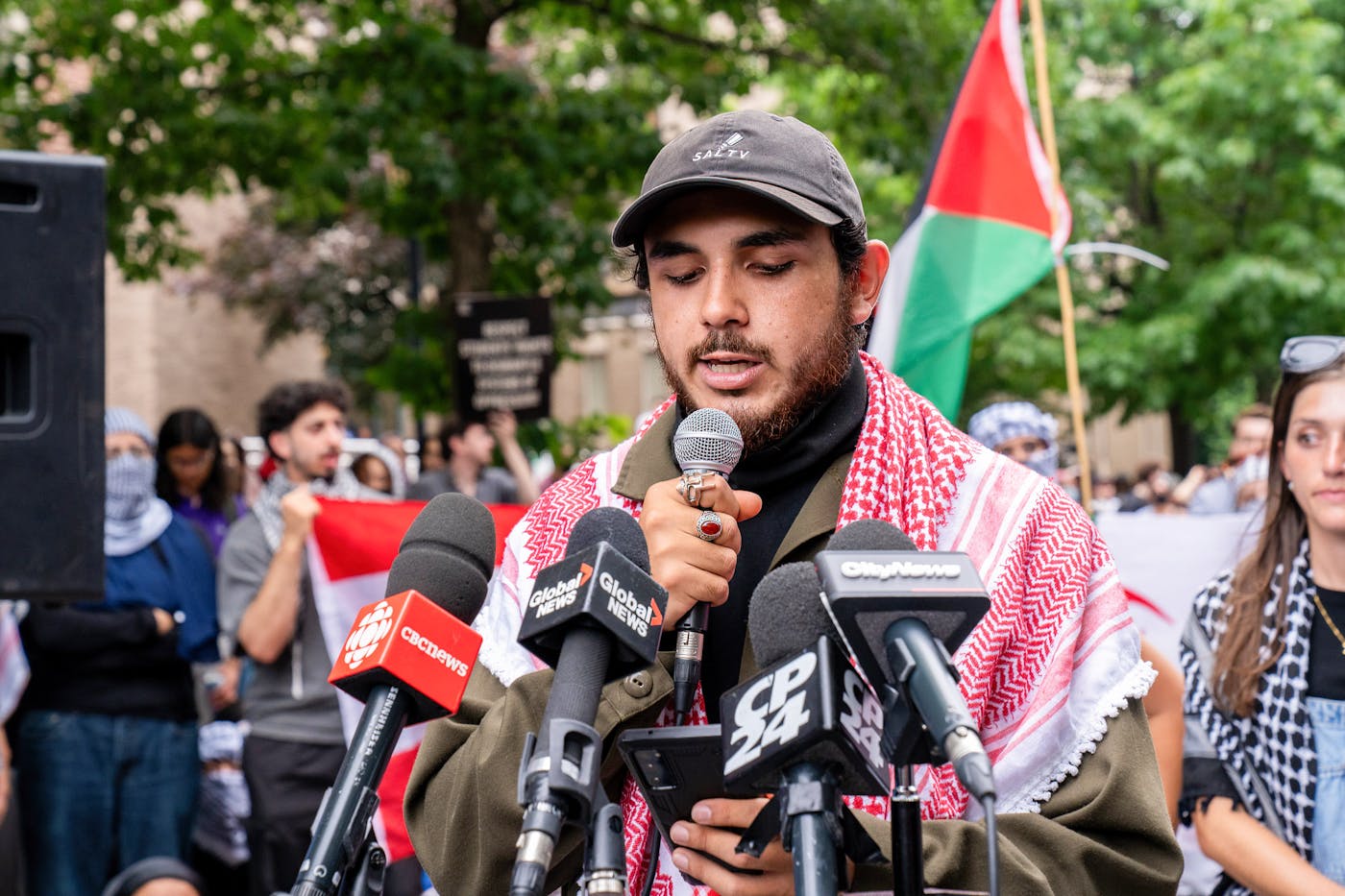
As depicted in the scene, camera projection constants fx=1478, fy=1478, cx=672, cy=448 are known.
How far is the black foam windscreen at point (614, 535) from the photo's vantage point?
5.38ft

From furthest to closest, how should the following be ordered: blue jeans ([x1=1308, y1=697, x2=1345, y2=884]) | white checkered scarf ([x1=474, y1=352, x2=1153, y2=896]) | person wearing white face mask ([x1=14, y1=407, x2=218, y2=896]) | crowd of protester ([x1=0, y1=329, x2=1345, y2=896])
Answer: person wearing white face mask ([x1=14, y1=407, x2=218, y2=896]) < crowd of protester ([x1=0, y1=329, x2=1345, y2=896]) < blue jeans ([x1=1308, y1=697, x2=1345, y2=884]) < white checkered scarf ([x1=474, y1=352, x2=1153, y2=896])

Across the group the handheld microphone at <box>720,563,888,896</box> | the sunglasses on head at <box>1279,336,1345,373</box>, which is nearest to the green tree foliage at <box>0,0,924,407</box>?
the sunglasses on head at <box>1279,336,1345,373</box>

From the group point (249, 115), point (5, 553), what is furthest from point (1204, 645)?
point (249, 115)

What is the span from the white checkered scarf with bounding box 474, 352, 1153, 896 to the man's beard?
0.10 metres

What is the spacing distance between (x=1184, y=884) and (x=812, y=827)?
331 cm

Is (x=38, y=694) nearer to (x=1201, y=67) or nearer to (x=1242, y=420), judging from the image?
(x=1242, y=420)

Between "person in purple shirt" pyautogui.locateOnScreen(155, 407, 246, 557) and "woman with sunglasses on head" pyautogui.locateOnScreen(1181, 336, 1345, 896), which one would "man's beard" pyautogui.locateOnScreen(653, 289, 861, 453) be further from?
"person in purple shirt" pyautogui.locateOnScreen(155, 407, 246, 557)

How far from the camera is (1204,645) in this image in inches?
137

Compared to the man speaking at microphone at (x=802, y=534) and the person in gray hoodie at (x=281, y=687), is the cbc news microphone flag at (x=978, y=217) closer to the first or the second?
the person in gray hoodie at (x=281, y=687)

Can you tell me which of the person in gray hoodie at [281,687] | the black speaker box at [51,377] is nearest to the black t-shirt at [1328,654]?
the black speaker box at [51,377]

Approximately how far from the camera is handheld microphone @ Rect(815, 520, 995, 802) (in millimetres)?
1417

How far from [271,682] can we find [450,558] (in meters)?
3.55

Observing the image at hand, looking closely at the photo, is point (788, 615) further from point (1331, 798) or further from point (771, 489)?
point (1331, 798)

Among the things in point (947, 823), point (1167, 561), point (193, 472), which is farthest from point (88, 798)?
point (947, 823)
